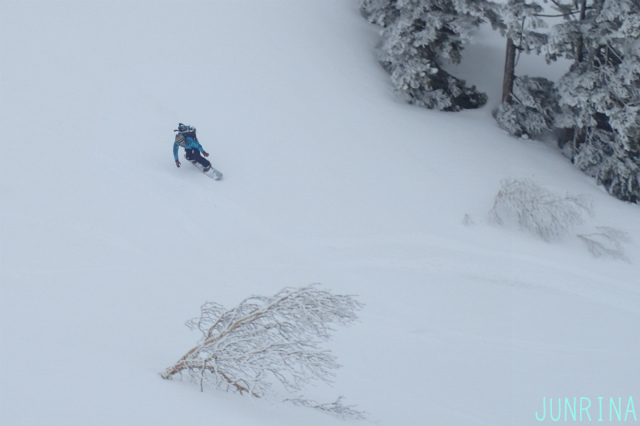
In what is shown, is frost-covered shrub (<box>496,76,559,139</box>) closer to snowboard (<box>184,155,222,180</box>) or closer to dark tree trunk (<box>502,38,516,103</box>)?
dark tree trunk (<box>502,38,516,103</box>)

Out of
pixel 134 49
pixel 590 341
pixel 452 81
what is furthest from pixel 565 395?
pixel 134 49

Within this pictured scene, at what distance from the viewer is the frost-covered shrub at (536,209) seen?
1310 cm

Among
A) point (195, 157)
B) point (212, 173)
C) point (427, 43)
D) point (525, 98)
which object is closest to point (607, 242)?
point (525, 98)

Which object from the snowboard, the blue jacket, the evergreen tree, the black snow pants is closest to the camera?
the blue jacket

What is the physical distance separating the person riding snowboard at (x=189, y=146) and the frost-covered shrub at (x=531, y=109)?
900 cm

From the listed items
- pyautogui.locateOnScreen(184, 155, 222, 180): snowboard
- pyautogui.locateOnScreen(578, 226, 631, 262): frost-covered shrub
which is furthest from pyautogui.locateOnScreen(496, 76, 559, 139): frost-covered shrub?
pyautogui.locateOnScreen(184, 155, 222, 180): snowboard

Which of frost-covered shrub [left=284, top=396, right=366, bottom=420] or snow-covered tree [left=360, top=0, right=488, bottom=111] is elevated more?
snow-covered tree [left=360, top=0, right=488, bottom=111]

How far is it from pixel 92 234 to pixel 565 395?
8451mm

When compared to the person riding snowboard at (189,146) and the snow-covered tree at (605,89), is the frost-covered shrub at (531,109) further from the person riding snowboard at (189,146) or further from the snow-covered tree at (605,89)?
the person riding snowboard at (189,146)

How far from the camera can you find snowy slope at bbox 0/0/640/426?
7539mm

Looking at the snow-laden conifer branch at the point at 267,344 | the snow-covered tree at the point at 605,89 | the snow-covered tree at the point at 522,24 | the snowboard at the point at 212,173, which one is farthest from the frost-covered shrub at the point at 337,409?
the snow-covered tree at the point at 522,24

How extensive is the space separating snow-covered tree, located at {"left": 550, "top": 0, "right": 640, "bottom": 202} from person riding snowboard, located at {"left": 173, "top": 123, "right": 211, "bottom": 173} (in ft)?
Result: 30.6

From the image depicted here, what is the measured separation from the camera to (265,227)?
12.3 meters

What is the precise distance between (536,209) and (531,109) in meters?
5.31
